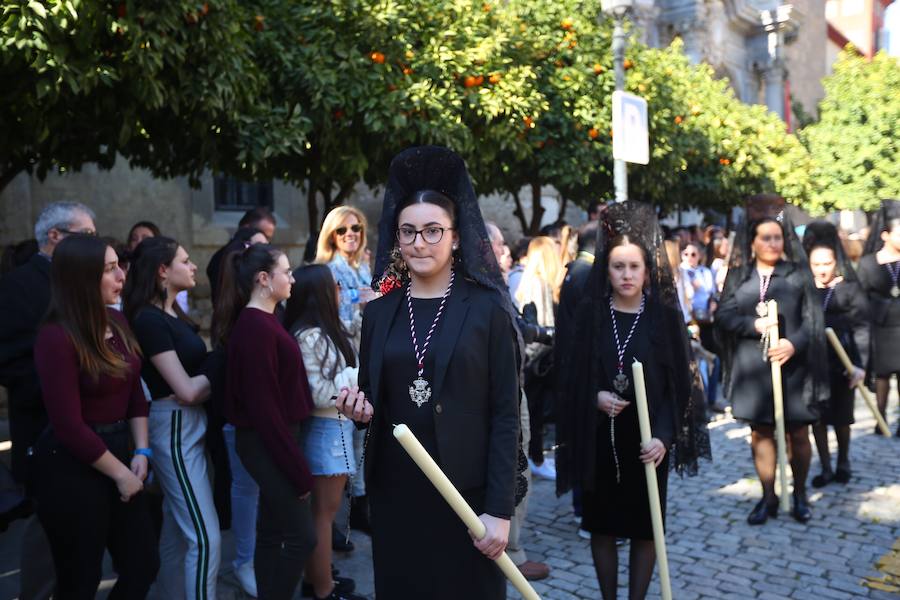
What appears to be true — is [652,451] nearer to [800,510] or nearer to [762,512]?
[762,512]

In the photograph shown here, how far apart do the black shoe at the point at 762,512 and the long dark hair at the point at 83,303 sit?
167 inches

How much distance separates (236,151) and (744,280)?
492cm

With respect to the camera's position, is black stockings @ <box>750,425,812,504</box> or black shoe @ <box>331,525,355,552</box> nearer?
black shoe @ <box>331,525,355,552</box>

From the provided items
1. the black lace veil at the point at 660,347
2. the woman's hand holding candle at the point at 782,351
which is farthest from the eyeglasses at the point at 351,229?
the woman's hand holding candle at the point at 782,351

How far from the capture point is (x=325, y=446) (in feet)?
13.5

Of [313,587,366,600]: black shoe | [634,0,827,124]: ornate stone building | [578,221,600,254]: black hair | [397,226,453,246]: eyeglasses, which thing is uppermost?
[634,0,827,124]: ornate stone building

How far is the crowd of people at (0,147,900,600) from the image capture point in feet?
8.81

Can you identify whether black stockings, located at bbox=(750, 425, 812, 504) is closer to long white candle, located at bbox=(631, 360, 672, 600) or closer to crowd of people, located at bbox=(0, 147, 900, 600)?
crowd of people, located at bbox=(0, 147, 900, 600)

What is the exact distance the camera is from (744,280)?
5613 millimetres

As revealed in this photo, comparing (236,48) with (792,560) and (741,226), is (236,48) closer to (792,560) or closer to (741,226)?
(741,226)

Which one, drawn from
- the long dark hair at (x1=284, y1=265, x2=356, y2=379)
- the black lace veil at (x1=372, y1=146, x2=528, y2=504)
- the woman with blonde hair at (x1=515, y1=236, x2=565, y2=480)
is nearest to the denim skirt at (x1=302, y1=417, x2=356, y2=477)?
the long dark hair at (x1=284, y1=265, x2=356, y2=379)

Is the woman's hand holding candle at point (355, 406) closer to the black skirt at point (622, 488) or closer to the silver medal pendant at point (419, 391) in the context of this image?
the silver medal pendant at point (419, 391)

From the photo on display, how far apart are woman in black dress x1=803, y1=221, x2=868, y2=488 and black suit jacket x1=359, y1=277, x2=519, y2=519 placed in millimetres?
4434

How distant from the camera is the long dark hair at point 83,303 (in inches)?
125
